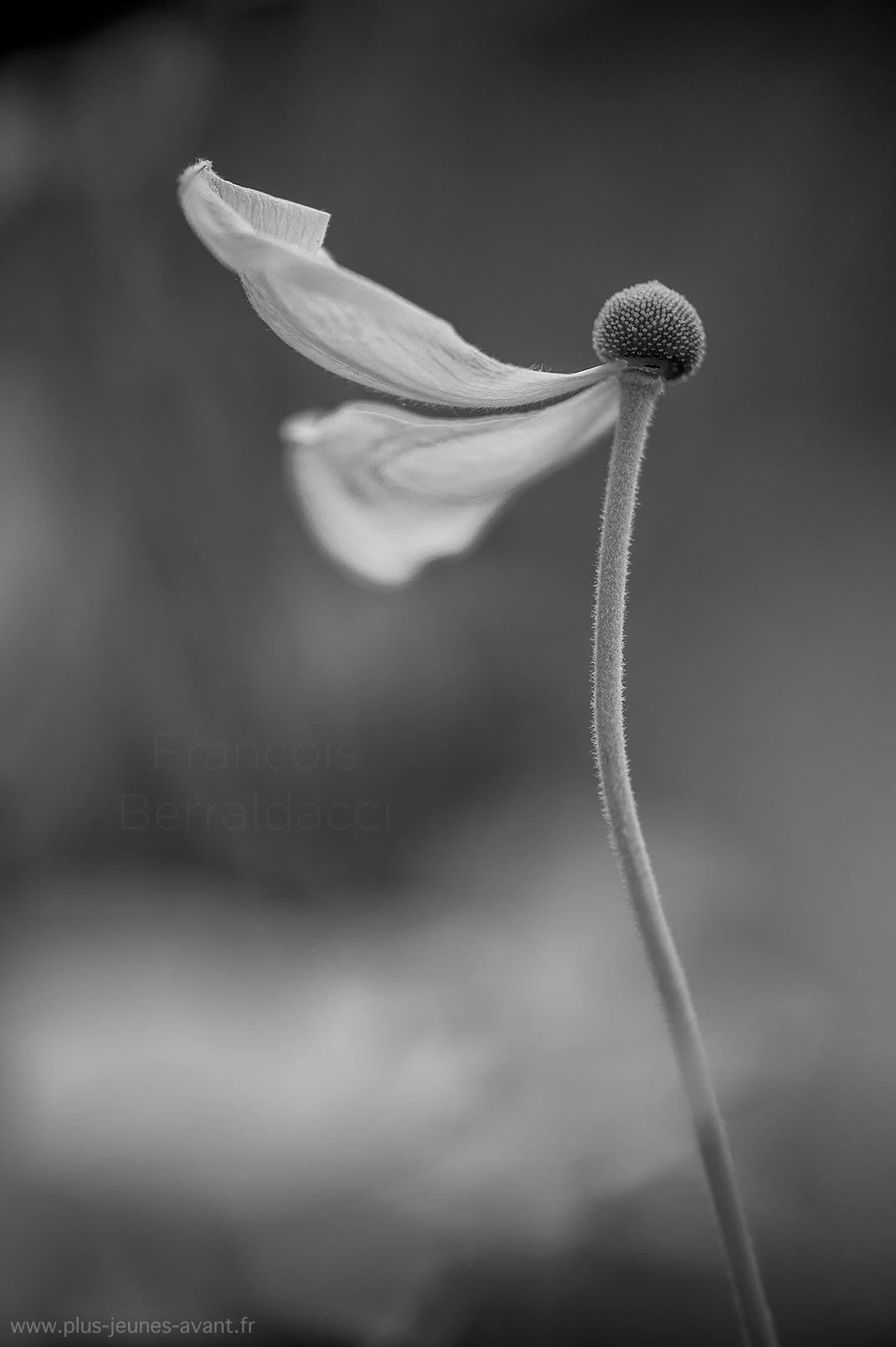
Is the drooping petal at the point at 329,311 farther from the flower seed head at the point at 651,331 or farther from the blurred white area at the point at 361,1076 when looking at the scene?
the blurred white area at the point at 361,1076

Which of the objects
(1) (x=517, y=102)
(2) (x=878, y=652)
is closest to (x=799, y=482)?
(2) (x=878, y=652)

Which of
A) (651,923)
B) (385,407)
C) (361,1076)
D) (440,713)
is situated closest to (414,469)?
(385,407)

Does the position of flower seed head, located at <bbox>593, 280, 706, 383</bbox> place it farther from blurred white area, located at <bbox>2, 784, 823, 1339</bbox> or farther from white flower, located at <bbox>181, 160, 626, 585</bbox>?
blurred white area, located at <bbox>2, 784, 823, 1339</bbox>

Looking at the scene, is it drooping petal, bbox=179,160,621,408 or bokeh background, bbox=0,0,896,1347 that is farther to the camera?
bokeh background, bbox=0,0,896,1347

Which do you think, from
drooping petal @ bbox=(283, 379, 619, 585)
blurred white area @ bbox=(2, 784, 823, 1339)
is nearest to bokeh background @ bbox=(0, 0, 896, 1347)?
blurred white area @ bbox=(2, 784, 823, 1339)

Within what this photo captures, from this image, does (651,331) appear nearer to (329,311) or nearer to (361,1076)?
(329,311)

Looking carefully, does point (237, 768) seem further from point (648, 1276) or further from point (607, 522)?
point (607, 522)

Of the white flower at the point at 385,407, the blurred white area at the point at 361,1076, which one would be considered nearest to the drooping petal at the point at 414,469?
the white flower at the point at 385,407
